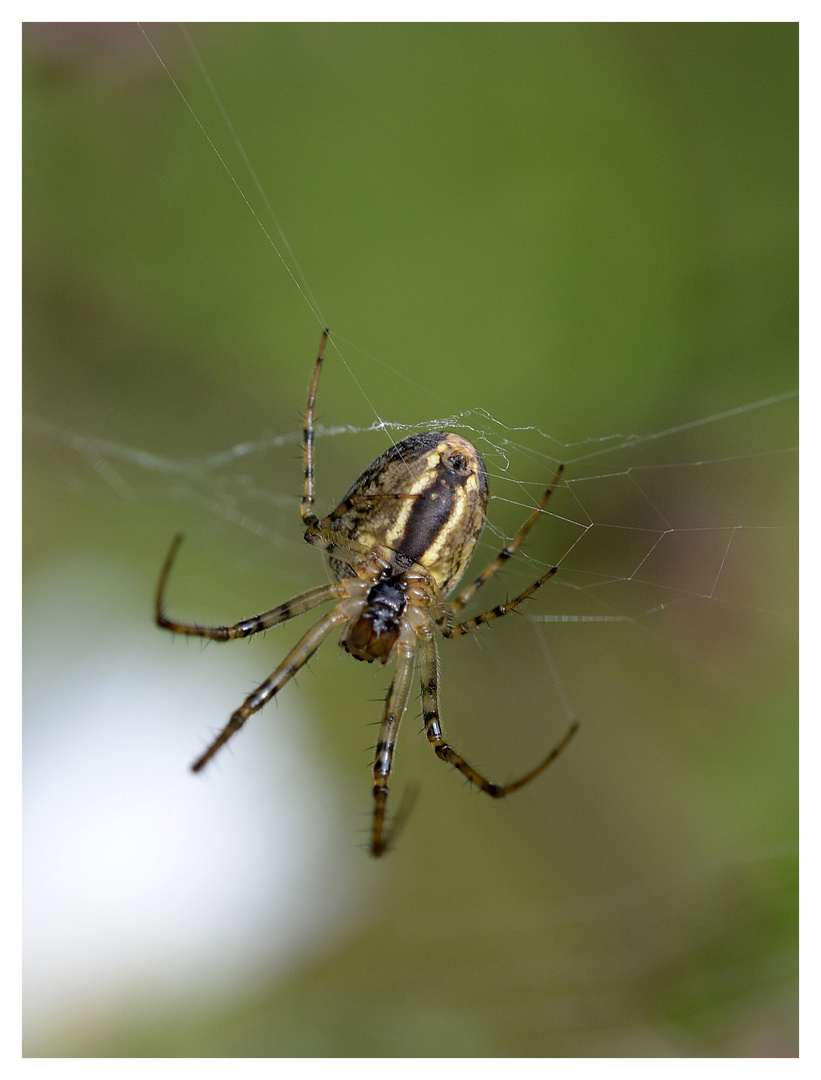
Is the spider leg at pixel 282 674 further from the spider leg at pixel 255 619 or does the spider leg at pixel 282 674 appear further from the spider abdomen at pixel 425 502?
the spider abdomen at pixel 425 502

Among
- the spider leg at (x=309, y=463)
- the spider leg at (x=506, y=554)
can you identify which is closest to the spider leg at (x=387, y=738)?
the spider leg at (x=506, y=554)

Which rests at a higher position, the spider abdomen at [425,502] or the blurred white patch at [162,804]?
the spider abdomen at [425,502]

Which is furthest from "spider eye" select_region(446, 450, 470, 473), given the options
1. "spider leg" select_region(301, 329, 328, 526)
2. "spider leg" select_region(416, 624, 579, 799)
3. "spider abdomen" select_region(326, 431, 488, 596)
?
"spider leg" select_region(416, 624, 579, 799)

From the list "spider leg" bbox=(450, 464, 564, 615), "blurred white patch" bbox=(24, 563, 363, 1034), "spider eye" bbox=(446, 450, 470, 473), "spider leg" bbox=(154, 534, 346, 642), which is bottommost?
"blurred white patch" bbox=(24, 563, 363, 1034)

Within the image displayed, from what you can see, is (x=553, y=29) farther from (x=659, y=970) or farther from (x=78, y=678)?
(x=659, y=970)

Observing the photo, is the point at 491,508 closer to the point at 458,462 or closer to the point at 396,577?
the point at 396,577

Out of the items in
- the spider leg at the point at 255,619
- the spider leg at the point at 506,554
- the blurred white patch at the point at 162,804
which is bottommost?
the blurred white patch at the point at 162,804

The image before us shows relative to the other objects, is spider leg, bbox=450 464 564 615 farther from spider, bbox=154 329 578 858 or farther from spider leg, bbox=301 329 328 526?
spider leg, bbox=301 329 328 526
